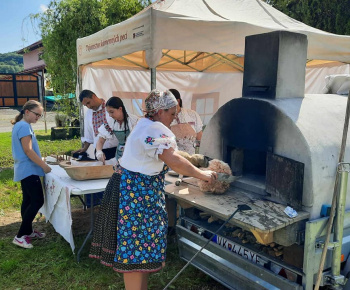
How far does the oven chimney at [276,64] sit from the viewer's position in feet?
8.51

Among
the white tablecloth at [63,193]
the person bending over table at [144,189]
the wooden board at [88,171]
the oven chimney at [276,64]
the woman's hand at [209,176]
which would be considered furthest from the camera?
the wooden board at [88,171]

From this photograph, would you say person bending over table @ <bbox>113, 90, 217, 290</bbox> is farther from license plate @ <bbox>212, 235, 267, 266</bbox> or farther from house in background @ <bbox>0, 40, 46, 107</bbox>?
house in background @ <bbox>0, 40, 46, 107</bbox>

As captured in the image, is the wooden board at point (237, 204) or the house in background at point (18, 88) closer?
the wooden board at point (237, 204)

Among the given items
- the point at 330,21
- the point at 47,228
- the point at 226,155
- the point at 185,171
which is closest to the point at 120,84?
the point at 47,228

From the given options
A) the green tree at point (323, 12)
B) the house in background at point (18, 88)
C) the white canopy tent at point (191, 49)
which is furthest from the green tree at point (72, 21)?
the house in background at point (18, 88)

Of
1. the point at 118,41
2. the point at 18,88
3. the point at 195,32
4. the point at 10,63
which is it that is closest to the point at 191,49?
the point at 195,32

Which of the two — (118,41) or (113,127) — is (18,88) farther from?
(113,127)

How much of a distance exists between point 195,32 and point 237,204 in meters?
2.27

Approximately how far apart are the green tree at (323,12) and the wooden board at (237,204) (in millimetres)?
7811

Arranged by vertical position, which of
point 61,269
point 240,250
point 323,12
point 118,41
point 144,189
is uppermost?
point 323,12

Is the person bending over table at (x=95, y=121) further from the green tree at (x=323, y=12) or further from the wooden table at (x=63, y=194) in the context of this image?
the green tree at (x=323, y=12)

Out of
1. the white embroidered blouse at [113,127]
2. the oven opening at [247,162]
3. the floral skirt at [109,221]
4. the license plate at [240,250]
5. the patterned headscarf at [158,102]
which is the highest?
the patterned headscarf at [158,102]

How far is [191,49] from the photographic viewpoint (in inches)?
156

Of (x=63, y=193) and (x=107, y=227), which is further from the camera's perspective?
(x=63, y=193)
